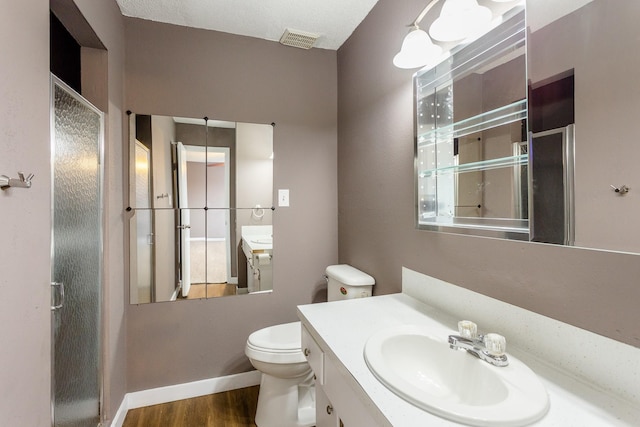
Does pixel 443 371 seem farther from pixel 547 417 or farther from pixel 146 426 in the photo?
pixel 146 426

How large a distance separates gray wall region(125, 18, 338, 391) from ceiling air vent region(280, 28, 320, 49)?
0.20ft

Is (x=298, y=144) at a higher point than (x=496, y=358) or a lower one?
higher

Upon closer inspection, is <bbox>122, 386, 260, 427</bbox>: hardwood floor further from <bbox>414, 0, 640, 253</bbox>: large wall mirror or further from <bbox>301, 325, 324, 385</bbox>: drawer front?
<bbox>414, 0, 640, 253</bbox>: large wall mirror

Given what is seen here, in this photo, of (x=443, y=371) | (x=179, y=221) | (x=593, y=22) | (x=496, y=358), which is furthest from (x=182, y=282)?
(x=593, y=22)

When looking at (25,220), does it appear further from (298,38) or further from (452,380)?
(298,38)

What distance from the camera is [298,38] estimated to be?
6.80 ft

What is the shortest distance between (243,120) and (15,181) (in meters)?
1.45

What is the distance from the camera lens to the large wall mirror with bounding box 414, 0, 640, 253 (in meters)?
0.72

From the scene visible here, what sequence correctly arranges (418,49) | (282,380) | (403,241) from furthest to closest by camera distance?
(282,380) < (403,241) < (418,49)

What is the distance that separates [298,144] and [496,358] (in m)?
1.79

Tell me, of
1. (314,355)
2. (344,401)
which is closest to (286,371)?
(314,355)

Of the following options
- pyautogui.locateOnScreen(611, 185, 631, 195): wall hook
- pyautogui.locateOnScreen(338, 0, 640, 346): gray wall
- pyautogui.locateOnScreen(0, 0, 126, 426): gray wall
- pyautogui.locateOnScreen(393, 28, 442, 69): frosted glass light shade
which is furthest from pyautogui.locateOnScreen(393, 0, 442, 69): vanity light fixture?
pyautogui.locateOnScreen(0, 0, 126, 426): gray wall

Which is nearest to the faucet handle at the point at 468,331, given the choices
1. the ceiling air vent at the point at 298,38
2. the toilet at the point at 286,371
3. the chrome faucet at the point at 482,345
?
the chrome faucet at the point at 482,345

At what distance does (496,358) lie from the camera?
844mm
